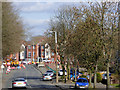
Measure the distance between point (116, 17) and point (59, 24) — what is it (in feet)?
80.8

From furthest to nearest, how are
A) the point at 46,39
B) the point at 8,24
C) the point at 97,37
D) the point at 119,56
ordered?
1. the point at 46,39
2. the point at 8,24
3. the point at 97,37
4. the point at 119,56

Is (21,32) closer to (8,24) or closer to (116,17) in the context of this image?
(8,24)

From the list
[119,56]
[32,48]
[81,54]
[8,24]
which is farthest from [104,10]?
[32,48]

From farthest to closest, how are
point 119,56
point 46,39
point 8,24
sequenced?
point 46,39 < point 8,24 < point 119,56

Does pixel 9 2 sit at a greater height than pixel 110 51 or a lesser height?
greater

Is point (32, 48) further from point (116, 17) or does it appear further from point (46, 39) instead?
point (116, 17)

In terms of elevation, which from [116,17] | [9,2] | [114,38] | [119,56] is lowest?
[119,56]

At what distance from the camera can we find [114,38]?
22.1 m

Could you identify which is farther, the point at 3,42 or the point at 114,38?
the point at 3,42

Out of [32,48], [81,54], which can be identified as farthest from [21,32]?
[32,48]

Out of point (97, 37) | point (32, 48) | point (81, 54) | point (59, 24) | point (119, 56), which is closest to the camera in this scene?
point (119, 56)

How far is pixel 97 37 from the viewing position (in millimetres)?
23734

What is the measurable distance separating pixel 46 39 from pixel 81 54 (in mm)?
22663

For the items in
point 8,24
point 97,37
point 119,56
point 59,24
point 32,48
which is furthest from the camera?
point 32,48
